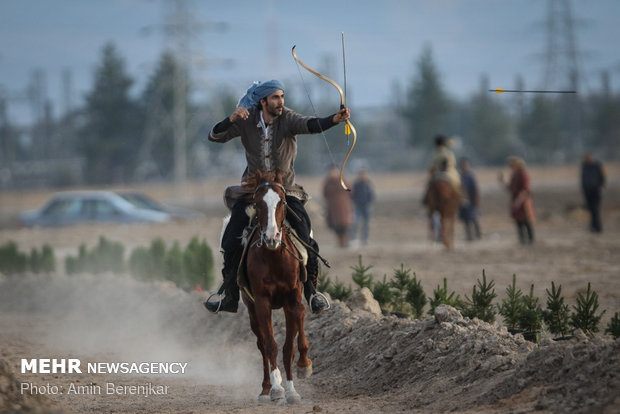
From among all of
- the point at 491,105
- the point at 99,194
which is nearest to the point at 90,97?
the point at 491,105

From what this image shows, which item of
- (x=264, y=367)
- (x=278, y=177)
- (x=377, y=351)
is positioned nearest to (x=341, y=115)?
(x=278, y=177)

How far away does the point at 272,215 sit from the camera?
741 cm

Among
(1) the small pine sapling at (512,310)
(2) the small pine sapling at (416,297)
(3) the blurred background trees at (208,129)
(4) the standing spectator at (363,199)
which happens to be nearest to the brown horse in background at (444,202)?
(4) the standing spectator at (363,199)

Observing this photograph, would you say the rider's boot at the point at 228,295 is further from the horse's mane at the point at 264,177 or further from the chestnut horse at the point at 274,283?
the horse's mane at the point at 264,177

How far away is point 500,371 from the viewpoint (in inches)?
284

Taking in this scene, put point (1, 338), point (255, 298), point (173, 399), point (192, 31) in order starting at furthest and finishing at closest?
point (192, 31) → point (1, 338) → point (173, 399) → point (255, 298)

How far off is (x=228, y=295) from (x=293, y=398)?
1.21 m

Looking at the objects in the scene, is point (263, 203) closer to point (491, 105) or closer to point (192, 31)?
point (192, 31)

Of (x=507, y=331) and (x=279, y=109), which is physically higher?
(x=279, y=109)

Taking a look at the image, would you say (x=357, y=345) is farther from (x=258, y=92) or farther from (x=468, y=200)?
(x=468, y=200)

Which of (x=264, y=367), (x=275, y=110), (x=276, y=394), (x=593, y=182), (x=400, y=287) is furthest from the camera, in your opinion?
(x=593, y=182)

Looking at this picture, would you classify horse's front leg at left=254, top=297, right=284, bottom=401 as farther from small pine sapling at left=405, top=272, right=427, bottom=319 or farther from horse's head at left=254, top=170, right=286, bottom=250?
small pine sapling at left=405, top=272, right=427, bottom=319

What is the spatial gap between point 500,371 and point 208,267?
7.19 meters

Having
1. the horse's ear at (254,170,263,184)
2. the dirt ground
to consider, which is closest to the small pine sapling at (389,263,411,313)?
the dirt ground
